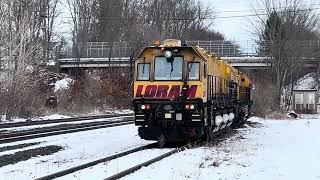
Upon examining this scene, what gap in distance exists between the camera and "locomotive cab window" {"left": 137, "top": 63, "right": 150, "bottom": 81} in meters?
17.1

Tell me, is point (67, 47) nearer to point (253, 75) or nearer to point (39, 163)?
point (253, 75)

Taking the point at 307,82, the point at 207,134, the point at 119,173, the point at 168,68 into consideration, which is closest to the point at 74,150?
the point at 168,68

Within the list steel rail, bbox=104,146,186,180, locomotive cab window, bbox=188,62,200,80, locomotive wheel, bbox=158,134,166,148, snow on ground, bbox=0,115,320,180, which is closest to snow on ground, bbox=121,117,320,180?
snow on ground, bbox=0,115,320,180

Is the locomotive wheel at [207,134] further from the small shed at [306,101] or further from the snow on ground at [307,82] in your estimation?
the snow on ground at [307,82]

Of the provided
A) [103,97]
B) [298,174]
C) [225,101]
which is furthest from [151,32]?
[298,174]

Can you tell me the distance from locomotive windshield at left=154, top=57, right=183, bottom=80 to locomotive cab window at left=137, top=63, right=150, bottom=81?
0.27m

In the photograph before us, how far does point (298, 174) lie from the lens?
36.9 ft

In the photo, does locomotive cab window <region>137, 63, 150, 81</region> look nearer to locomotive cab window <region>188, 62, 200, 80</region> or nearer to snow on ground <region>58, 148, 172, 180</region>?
locomotive cab window <region>188, 62, 200, 80</region>

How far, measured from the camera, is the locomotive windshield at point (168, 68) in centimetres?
1695

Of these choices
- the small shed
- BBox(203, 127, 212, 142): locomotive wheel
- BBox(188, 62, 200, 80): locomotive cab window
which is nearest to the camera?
BBox(188, 62, 200, 80): locomotive cab window

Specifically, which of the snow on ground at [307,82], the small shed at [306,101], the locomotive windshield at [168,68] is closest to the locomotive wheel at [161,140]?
the locomotive windshield at [168,68]

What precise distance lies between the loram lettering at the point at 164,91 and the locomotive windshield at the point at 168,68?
1.11 ft

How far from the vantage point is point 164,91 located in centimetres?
1678

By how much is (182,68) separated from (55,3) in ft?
180
